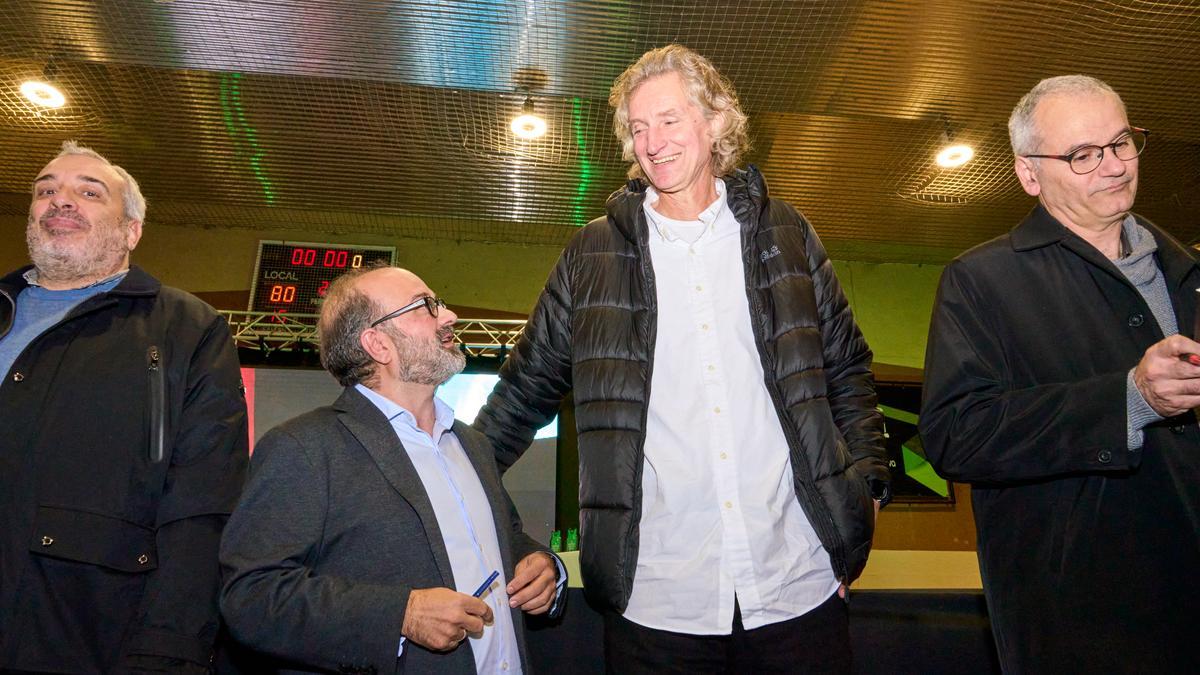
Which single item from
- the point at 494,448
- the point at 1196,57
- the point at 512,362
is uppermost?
the point at 1196,57

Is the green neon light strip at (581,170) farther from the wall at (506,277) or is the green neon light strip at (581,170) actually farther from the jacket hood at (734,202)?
the jacket hood at (734,202)

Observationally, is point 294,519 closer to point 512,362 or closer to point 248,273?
point 512,362

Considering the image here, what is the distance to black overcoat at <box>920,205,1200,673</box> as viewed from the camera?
4.18ft

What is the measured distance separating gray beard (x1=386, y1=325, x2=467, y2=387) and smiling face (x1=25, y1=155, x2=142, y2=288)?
0.75 meters

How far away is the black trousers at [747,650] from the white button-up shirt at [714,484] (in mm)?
18

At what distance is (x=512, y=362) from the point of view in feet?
6.12

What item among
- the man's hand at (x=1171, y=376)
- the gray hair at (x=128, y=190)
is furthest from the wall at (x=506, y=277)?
the man's hand at (x=1171, y=376)

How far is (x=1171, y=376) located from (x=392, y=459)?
130 centimetres

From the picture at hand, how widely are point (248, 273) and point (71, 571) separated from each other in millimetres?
6523

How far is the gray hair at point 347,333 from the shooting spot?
193 centimetres

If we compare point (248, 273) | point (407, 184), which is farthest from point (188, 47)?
point (248, 273)

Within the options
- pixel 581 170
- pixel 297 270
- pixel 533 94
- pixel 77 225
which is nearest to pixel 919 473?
pixel 581 170

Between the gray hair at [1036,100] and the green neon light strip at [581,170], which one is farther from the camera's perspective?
the green neon light strip at [581,170]

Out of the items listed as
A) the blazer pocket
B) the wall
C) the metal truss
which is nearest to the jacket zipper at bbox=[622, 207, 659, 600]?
the blazer pocket
